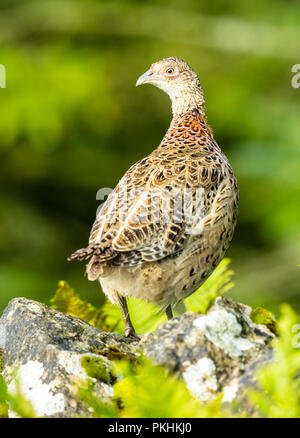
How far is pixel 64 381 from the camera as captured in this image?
2.86 meters

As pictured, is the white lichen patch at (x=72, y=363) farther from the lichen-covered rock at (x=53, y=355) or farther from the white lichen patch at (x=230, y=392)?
the white lichen patch at (x=230, y=392)

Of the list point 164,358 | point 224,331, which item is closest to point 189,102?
point 224,331

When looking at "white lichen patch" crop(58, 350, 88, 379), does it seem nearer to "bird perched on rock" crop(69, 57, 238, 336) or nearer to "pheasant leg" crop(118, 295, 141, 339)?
"pheasant leg" crop(118, 295, 141, 339)

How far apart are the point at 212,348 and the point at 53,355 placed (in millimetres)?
715

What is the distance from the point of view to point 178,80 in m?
6.12

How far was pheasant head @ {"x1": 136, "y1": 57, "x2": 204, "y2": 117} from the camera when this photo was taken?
20.1ft

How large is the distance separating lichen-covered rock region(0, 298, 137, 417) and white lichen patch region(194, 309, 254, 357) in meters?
0.46

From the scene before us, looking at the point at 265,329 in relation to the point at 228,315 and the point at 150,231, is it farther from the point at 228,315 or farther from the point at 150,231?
the point at 150,231

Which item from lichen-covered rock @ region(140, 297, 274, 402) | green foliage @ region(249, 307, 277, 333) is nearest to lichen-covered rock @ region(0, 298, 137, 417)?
lichen-covered rock @ region(140, 297, 274, 402)

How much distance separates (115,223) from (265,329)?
1.95 m

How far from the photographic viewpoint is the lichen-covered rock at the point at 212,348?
2717 mm

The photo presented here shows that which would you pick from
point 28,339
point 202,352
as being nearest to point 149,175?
point 28,339

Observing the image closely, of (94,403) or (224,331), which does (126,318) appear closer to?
Answer: (224,331)

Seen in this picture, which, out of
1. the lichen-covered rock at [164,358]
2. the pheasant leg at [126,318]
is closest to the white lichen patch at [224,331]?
the lichen-covered rock at [164,358]
